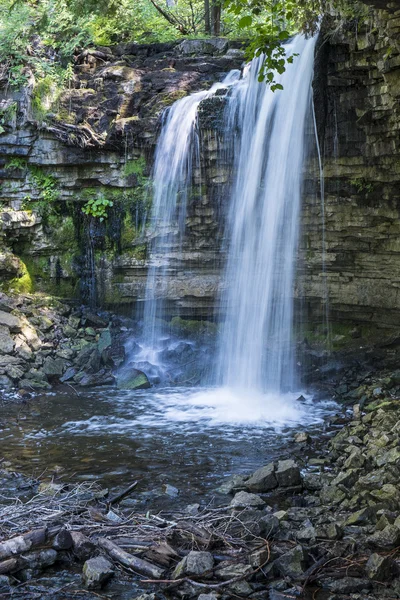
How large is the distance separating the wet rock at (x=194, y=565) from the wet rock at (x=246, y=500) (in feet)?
4.49

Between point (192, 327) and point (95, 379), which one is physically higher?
point (192, 327)

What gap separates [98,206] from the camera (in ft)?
45.9

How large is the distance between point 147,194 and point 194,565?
9.77m

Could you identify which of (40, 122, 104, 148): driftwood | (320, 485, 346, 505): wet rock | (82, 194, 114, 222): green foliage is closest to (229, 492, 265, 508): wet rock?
(320, 485, 346, 505): wet rock

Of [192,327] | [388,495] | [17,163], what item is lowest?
[388,495]

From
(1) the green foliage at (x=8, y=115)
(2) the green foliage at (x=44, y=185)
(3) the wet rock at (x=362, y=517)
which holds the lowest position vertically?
Result: (3) the wet rock at (x=362, y=517)

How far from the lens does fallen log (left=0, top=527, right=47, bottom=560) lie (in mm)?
5020

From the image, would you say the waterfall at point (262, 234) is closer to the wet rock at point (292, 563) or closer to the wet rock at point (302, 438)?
the wet rock at point (302, 438)

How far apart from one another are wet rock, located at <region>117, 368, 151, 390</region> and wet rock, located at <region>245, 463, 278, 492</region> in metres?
5.22

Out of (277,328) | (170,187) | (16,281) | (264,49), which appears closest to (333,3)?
(264,49)

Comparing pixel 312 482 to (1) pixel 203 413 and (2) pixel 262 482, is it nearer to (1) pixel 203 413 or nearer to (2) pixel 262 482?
(2) pixel 262 482

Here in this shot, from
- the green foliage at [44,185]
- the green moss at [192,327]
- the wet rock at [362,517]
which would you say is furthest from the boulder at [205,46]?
the wet rock at [362,517]

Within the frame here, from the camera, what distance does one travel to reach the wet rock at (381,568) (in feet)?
15.5

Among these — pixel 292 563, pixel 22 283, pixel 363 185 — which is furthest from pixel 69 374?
pixel 292 563
